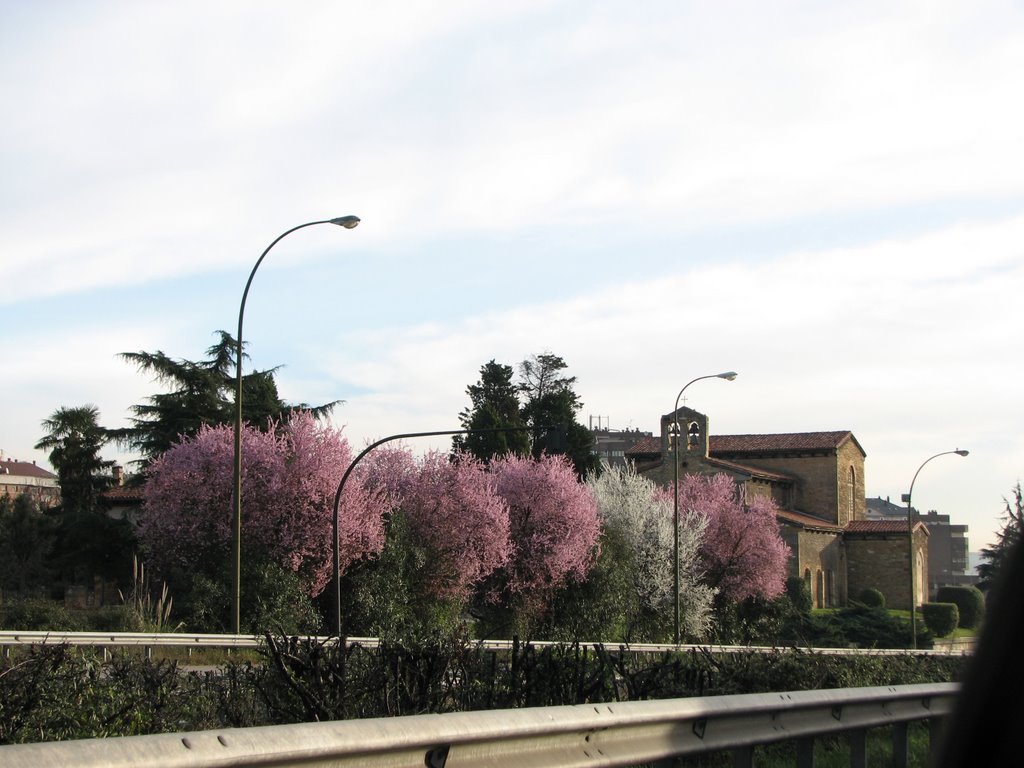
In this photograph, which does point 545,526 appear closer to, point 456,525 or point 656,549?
point 456,525

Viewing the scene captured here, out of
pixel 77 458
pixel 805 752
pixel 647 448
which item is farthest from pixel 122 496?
pixel 805 752

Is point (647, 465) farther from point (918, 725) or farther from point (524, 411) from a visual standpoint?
point (918, 725)

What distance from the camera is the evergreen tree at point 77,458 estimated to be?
6650cm

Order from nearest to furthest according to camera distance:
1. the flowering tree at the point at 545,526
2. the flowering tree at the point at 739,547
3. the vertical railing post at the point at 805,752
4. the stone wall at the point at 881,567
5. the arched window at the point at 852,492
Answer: the vertical railing post at the point at 805,752
the flowering tree at the point at 545,526
the flowering tree at the point at 739,547
the stone wall at the point at 881,567
the arched window at the point at 852,492

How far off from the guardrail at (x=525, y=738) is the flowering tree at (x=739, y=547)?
181ft

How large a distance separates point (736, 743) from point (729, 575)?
58.7 meters

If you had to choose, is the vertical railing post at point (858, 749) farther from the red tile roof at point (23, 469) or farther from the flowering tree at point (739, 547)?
the red tile roof at point (23, 469)

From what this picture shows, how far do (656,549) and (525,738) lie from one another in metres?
52.1

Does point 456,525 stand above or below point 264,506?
below

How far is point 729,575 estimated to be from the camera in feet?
208

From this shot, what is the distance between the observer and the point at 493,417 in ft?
276

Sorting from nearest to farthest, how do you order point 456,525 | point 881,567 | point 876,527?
point 456,525 < point 881,567 < point 876,527

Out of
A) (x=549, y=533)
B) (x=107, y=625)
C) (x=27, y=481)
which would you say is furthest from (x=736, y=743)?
(x=27, y=481)

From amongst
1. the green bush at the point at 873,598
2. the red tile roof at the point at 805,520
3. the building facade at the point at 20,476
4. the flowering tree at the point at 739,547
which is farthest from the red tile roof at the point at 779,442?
the building facade at the point at 20,476
